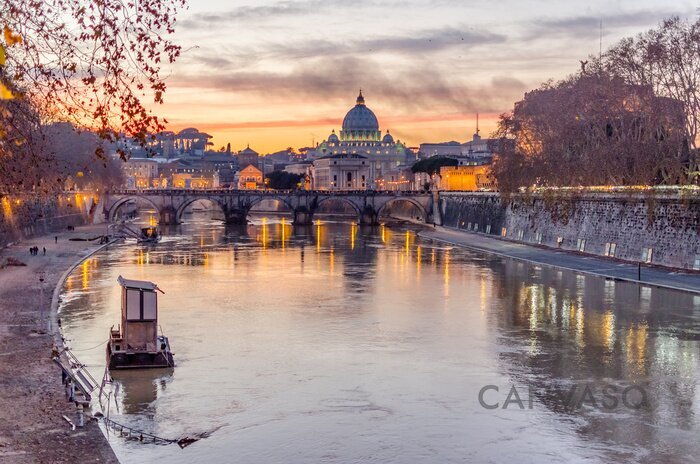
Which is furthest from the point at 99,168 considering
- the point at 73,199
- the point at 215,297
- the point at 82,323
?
the point at 82,323

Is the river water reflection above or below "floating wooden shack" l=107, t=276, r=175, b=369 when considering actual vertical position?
below

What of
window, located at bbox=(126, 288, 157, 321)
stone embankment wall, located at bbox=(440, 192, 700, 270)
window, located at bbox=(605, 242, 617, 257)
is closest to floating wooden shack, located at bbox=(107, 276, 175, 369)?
window, located at bbox=(126, 288, 157, 321)

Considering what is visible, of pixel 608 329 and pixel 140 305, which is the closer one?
pixel 140 305

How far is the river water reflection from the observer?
2288 centimetres

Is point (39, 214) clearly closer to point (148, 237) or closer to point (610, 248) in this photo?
point (148, 237)

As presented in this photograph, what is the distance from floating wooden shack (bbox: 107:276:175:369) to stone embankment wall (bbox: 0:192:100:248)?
2687 cm

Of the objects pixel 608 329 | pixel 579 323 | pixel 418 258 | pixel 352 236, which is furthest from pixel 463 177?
pixel 608 329

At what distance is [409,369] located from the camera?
102 ft

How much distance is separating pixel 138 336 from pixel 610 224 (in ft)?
156

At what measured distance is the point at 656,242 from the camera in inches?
2426

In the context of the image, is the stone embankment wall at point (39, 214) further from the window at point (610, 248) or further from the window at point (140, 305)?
the window at point (610, 248)

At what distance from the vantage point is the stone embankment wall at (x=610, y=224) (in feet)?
192

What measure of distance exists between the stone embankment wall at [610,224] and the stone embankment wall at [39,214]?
39245mm

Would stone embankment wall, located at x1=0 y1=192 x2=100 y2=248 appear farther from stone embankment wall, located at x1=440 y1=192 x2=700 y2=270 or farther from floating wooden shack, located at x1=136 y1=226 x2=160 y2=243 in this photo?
stone embankment wall, located at x1=440 y1=192 x2=700 y2=270
